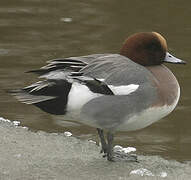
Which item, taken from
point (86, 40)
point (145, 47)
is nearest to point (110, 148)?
point (145, 47)

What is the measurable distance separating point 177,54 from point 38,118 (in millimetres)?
1972

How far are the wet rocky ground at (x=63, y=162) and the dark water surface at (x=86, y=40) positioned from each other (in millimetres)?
500

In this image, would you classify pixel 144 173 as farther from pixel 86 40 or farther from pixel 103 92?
pixel 86 40

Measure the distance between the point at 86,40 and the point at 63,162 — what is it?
3486 mm

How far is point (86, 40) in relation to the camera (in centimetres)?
822

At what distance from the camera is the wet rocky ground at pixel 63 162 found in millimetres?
4586

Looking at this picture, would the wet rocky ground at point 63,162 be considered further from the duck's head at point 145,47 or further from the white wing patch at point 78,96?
the duck's head at point 145,47

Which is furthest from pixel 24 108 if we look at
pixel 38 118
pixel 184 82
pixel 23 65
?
pixel 184 82

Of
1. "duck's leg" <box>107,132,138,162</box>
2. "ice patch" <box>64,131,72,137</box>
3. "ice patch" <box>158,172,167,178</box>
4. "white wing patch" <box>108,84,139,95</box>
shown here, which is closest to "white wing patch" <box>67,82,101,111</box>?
"white wing patch" <box>108,84,139,95</box>

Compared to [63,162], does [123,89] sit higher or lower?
higher

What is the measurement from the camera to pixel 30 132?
5746mm

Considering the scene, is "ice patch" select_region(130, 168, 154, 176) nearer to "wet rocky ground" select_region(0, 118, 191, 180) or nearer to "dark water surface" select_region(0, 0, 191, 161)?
"wet rocky ground" select_region(0, 118, 191, 180)

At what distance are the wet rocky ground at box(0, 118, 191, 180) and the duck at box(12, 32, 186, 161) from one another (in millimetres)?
A: 283

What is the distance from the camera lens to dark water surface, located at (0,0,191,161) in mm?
6125
